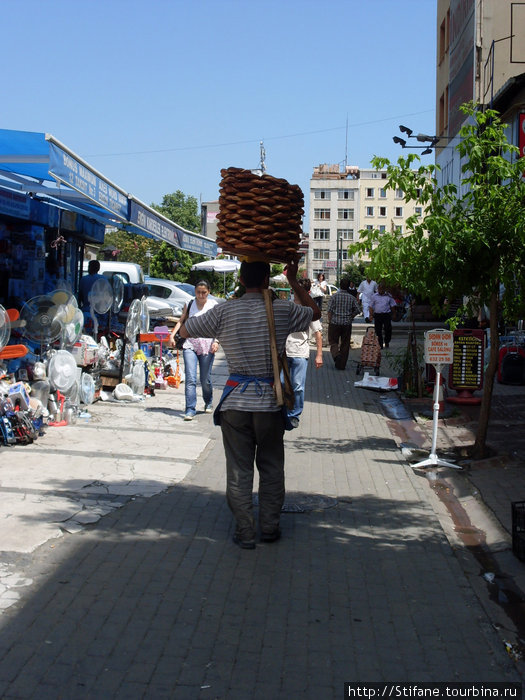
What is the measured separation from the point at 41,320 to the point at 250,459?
528 centimetres

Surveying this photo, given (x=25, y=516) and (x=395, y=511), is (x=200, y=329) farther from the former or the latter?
(x=395, y=511)

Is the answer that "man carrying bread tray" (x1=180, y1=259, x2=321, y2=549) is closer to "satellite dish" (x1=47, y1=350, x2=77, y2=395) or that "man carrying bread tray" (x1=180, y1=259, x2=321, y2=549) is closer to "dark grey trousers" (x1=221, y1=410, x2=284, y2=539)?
"dark grey trousers" (x1=221, y1=410, x2=284, y2=539)

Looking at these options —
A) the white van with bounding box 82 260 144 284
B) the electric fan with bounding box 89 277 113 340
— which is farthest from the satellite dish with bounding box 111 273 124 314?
the white van with bounding box 82 260 144 284

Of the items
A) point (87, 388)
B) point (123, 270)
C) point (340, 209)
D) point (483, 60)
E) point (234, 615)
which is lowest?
point (234, 615)

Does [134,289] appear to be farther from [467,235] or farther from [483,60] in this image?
[483,60]

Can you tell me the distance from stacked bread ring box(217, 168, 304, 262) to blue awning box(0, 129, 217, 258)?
2.77 metres

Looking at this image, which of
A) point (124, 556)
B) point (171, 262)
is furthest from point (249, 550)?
point (171, 262)

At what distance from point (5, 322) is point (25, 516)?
3103mm

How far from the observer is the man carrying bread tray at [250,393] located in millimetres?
5312

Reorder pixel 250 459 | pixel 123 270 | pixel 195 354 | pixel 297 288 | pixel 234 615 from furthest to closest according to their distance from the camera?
pixel 123 270
pixel 195 354
pixel 297 288
pixel 250 459
pixel 234 615

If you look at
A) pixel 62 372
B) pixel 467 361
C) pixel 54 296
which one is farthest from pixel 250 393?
pixel 467 361

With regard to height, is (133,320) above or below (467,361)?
above

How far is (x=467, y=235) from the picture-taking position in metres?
7.64

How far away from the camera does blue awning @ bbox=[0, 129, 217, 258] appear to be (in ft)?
24.6
